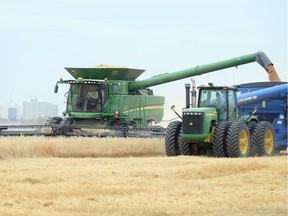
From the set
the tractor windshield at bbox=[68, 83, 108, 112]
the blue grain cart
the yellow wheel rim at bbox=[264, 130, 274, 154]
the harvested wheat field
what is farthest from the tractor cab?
the tractor windshield at bbox=[68, 83, 108, 112]

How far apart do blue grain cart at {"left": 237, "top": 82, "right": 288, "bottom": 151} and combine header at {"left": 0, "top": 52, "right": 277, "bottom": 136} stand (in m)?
2.78

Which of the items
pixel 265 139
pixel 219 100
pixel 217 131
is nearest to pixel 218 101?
pixel 219 100

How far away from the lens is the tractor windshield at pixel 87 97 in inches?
901

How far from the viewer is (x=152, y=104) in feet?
82.9

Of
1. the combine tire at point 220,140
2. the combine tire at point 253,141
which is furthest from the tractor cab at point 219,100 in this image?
the combine tire at point 253,141

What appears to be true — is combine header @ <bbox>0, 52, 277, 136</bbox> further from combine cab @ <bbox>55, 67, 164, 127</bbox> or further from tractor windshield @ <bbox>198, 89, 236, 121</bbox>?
tractor windshield @ <bbox>198, 89, 236, 121</bbox>

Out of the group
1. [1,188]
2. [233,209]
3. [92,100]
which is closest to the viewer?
[233,209]

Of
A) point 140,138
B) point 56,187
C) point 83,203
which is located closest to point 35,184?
point 56,187

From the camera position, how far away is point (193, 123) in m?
17.0

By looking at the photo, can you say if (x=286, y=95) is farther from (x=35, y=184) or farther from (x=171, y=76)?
(x=35, y=184)

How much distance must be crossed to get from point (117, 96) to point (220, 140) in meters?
7.61

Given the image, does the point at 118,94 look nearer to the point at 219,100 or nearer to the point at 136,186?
the point at 219,100

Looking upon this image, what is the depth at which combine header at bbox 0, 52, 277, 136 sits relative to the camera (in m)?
23.0

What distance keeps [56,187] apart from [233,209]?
3170 millimetres
